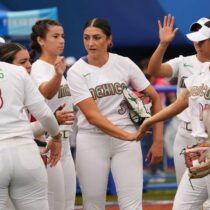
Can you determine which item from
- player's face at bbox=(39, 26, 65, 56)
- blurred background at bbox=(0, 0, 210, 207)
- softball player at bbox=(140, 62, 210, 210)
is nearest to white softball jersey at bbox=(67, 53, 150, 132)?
player's face at bbox=(39, 26, 65, 56)

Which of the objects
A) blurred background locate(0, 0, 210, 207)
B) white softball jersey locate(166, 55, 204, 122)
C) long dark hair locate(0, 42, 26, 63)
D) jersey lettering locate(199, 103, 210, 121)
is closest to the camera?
jersey lettering locate(199, 103, 210, 121)

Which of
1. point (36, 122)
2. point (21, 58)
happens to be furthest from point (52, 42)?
point (21, 58)

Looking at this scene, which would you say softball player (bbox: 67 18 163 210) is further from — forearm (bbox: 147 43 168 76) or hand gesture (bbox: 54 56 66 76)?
hand gesture (bbox: 54 56 66 76)

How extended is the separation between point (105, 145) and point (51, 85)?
0.76 m

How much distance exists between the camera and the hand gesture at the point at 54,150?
311 inches

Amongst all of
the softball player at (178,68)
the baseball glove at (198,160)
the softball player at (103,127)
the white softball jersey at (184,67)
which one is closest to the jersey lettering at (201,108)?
the baseball glove at (198,160)

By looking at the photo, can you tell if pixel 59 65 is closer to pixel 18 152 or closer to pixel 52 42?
pixel 52 42

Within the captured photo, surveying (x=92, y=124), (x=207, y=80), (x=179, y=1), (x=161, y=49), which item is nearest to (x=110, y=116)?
(x=92, y=124)

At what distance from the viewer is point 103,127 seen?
854 centimetres

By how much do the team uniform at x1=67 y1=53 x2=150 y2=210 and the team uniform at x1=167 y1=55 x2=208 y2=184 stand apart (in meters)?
0.51

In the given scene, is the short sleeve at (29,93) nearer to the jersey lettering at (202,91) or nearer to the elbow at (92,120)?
the jersey lettering at (202,91)

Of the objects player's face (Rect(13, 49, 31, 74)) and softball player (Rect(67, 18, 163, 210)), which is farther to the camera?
softball player (Rect(67, 18, 163, 210))

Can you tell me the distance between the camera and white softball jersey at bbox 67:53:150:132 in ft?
28.7

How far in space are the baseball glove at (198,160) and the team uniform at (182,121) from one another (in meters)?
1.53
